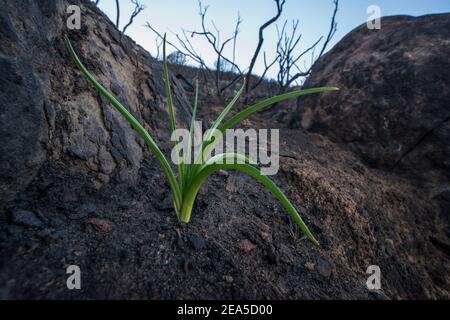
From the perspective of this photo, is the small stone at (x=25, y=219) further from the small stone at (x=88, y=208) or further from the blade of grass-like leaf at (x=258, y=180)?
the blade of grass-like leaf at (x=258, y=180)

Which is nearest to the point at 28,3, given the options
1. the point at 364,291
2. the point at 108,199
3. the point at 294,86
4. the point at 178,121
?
the point at 108,199

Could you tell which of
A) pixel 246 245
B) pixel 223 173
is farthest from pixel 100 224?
pixel 223 173

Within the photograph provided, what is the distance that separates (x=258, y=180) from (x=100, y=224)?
41 cm

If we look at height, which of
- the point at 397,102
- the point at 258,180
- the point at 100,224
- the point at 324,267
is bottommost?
the point at 324,267

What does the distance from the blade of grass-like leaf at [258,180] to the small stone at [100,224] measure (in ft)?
0.63

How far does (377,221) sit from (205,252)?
2.92 feet

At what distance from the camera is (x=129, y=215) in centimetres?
69

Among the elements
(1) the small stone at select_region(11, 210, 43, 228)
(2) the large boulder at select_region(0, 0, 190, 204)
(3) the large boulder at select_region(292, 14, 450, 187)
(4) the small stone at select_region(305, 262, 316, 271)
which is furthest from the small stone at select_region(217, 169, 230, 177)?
(3) the large boulder at select_region(292, 14, 450, 187)

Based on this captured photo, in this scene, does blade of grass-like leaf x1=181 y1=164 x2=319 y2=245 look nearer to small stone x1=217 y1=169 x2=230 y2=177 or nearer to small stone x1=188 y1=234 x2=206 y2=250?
small stone x1=188 y1=234 x2=206 y2=250

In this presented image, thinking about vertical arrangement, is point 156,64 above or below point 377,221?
above

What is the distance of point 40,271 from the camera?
48 cm

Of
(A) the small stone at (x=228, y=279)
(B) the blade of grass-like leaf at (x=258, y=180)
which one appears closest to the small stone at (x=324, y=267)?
(B) the blade of grass-like leaf at (x=258, y=180)

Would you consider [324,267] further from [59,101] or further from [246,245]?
[59,101]
